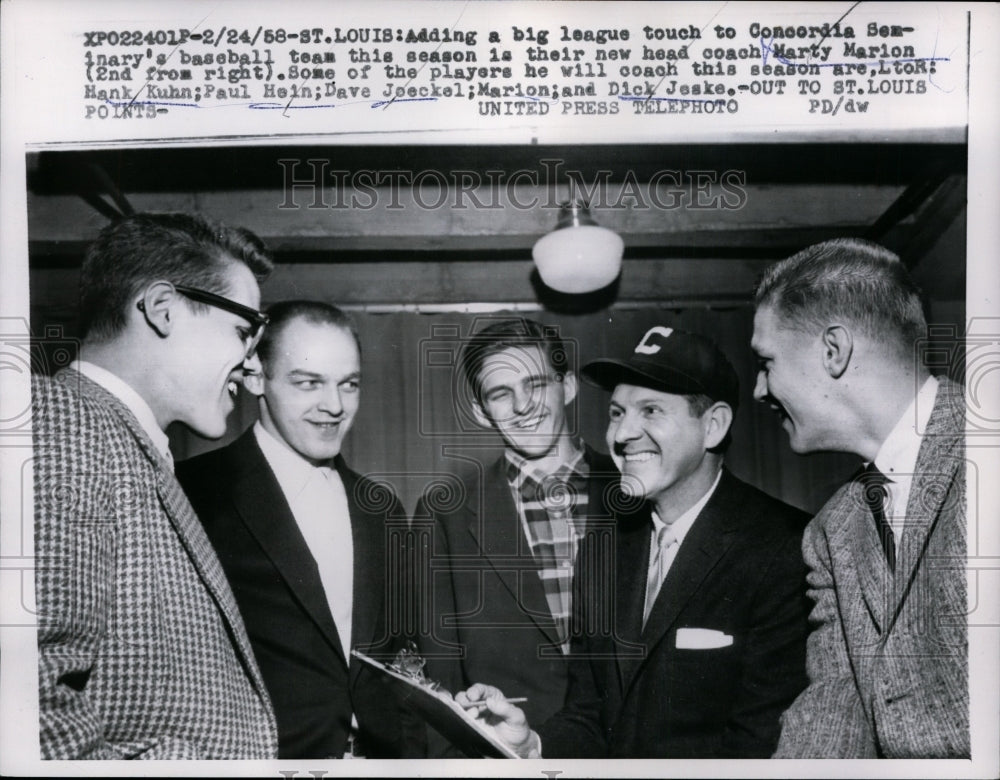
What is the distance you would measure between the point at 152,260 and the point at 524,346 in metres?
1.22

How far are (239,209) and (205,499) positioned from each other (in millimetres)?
933

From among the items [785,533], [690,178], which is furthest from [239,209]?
[785,533]

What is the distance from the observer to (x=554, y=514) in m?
3.18

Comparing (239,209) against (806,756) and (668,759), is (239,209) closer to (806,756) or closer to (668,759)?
(668,759)

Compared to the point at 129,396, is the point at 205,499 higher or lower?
lower

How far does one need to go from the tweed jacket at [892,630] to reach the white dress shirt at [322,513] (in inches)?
57.0

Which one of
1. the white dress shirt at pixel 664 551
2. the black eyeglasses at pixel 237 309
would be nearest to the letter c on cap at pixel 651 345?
the white dress shirt at pixel 664 551

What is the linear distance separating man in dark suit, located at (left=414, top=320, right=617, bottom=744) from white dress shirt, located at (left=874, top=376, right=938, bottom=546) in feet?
2.87

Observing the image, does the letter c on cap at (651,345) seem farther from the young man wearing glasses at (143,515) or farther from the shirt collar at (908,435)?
the young man wearing glasses at (143,515)

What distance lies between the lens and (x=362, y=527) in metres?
3.16

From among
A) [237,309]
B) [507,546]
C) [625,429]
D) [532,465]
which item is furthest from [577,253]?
[237,309]

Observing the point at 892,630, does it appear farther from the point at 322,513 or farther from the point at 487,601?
the point at 322,513

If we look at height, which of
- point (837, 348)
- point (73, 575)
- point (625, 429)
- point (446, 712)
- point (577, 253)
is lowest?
point (446, 712)

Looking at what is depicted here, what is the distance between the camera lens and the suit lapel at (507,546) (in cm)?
313
